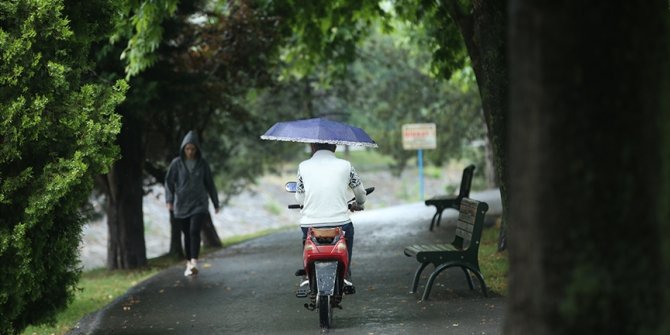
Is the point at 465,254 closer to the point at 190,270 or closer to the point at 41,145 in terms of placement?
the point at 41,145

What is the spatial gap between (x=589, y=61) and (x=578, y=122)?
0.22 meters

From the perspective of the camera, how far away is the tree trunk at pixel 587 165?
3.70 m

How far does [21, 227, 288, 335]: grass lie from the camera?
12013 millimetres

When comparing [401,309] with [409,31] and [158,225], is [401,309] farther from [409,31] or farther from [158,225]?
[158,225]

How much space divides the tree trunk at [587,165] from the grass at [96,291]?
7.60 metres

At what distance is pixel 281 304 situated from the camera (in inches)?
440

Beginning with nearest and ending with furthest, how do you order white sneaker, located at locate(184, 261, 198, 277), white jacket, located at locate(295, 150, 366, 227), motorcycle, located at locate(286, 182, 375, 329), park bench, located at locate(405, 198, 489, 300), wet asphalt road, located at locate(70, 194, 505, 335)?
motorcycle, located at locate(286, 182, 375, 329), white jacket, located at locate(295, 150, 366, 227), wet asphalt road, located at locate(70, 194, 505, 335), park bench, located at locate(405, 198, 489, 300), white sneaker, located at locate(184, 261, 198, 277)

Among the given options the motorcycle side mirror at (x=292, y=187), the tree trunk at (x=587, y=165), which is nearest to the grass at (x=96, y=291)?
the motorcycle side mirror at (x=292, y=187)

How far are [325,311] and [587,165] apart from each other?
224 inches

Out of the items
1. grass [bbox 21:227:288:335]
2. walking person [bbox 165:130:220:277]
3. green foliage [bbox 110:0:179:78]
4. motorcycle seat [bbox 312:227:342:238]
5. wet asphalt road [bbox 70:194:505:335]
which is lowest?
grass [bbox 21:227:288:335]

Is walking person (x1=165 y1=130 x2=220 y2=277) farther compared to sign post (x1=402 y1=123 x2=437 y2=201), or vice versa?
sign post (x1=402 y1=123 x2=437 y2=201)

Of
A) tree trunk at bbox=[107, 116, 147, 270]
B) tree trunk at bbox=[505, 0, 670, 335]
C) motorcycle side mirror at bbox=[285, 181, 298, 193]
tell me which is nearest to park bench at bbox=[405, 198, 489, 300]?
motorcycle side mirror at bbox=[285, 181, 298, 193]

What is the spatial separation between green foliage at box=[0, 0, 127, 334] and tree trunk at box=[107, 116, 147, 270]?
961 cm

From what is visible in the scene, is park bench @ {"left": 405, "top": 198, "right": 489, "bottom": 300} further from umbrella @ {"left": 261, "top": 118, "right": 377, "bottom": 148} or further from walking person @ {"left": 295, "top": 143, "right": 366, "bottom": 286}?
walking person @ {"left": 295, "top": 143, "right": 366, "bottom": 286}
